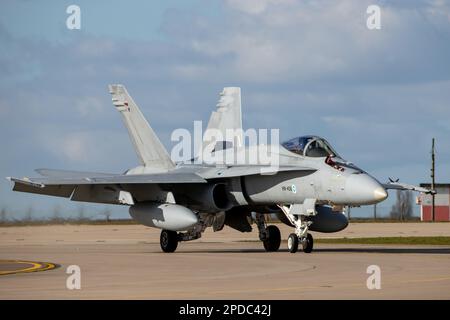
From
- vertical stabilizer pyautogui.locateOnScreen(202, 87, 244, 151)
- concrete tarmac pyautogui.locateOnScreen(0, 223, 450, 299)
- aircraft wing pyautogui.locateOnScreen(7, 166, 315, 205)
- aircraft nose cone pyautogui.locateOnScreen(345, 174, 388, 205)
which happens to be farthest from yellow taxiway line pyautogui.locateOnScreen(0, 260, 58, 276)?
vertical stabilizer pyautogui.locateOnScreen(202, 87, 244, 151)

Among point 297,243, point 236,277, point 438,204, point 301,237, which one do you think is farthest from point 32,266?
point 438,204

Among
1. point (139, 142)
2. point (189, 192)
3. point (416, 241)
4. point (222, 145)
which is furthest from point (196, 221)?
A: point (416, 241)

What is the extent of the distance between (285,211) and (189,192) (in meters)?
2.77

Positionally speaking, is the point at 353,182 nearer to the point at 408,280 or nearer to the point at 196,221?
the point at 196,221

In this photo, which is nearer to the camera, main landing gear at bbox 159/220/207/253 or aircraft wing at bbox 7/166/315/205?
aircraft wing at bbox 7/166/315/205

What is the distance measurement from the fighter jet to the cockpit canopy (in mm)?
24

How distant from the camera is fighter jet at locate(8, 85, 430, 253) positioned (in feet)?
73.0

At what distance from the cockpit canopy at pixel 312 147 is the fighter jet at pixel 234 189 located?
24mm

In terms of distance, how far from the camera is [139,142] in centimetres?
2838

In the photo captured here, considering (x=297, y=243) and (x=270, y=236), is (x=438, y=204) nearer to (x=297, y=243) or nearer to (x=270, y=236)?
(x=270, y=236)

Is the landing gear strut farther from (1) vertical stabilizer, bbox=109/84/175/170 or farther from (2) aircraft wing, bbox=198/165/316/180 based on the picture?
(1) vertical stabilizer, bbox=109/84/175/170

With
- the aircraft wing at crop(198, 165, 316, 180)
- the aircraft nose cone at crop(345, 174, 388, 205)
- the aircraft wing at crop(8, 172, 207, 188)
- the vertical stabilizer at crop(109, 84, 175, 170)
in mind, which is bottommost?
the aircraft nose cone at crop(345, 174, 388, 205)

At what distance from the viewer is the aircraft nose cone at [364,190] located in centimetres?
2097
